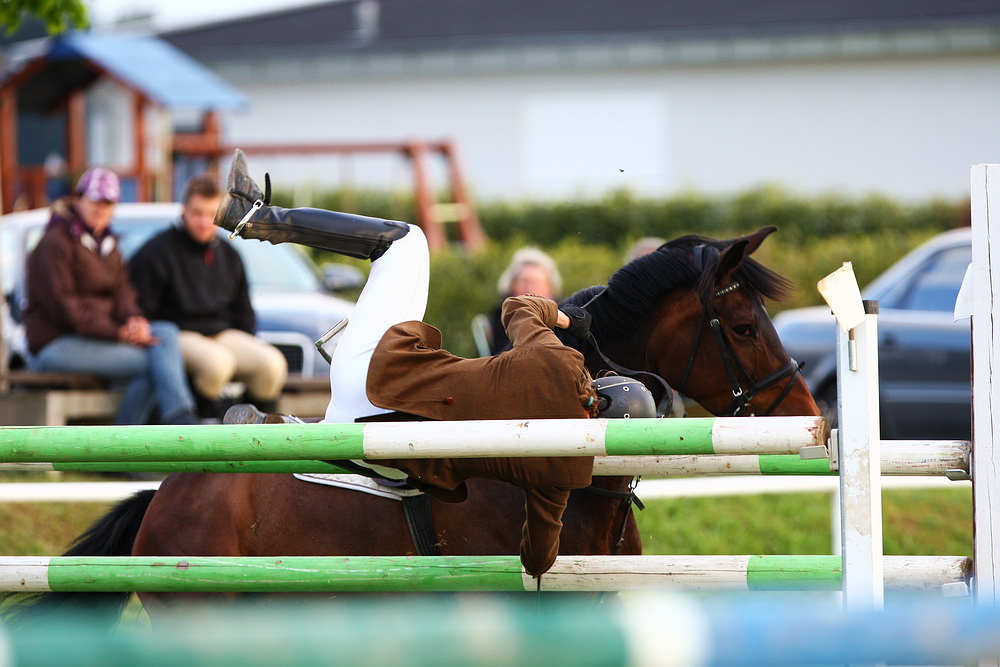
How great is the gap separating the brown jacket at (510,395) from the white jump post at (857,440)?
0.69 meters

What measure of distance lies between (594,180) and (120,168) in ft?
31.7

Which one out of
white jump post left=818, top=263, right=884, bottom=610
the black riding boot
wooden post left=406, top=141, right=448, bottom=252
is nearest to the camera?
white jump post left=818, top=263, right=884, bottom=610

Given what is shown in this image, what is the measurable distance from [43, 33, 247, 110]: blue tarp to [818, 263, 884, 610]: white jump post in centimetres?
1302

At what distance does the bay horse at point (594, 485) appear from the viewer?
10.6ft

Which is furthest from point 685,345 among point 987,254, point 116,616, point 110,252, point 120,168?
point 120,168

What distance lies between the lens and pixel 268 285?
883 cm

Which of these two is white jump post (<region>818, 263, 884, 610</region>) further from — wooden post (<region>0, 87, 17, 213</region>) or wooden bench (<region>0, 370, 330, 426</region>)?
wooden post (<region>0, 87, 17, 213</region>)

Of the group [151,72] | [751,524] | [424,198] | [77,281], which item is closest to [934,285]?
[751,524]

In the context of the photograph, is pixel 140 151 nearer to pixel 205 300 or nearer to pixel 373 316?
pixel 205 300

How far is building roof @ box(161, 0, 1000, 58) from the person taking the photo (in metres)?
20.6

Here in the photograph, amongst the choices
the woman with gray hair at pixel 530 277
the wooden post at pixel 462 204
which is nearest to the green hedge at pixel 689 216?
the wooden post at pixel 462 204

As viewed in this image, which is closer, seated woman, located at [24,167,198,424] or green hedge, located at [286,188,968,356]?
seated woman, located at [24,167,198,424]

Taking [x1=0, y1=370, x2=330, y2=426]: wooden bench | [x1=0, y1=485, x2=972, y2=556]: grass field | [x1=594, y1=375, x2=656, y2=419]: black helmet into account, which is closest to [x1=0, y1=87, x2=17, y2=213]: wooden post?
[x1=0, y1=370, x2=330, y2=426]: wooden bench

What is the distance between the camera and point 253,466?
10.0 ft
